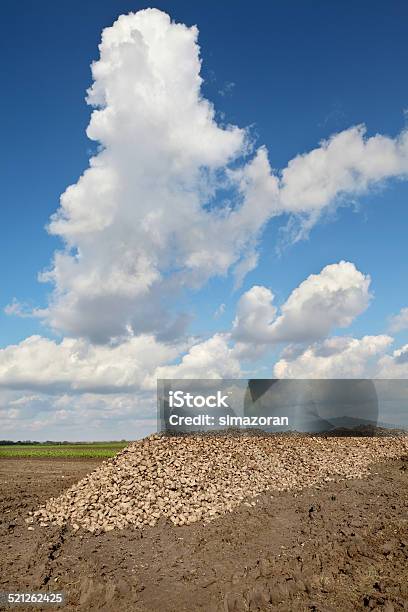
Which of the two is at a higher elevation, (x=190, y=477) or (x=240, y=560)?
(x=190, y=477)

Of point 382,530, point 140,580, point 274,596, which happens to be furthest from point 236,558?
point 382,530

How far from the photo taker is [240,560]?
50.8 feet

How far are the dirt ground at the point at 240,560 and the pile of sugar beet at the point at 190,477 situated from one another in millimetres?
635

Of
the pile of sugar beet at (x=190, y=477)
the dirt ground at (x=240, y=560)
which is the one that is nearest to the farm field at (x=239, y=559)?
the dirt ground at (x=240, y=560)

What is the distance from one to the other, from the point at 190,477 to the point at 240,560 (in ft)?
16.4

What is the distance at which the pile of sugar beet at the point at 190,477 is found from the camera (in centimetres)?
1819

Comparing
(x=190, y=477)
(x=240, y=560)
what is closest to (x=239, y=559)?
(x=240, y=560)

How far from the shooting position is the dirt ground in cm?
1375

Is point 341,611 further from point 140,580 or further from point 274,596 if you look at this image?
point 140,580

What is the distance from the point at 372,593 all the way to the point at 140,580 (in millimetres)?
6855

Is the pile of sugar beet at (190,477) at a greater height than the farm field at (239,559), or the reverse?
the pile of sugar beet at (190,477)

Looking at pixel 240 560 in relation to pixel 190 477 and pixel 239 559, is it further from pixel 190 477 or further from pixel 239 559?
pixel 190 477

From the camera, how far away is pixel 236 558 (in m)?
15.6

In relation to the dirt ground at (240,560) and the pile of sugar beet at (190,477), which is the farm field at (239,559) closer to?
the dirt ground at (240,560)
